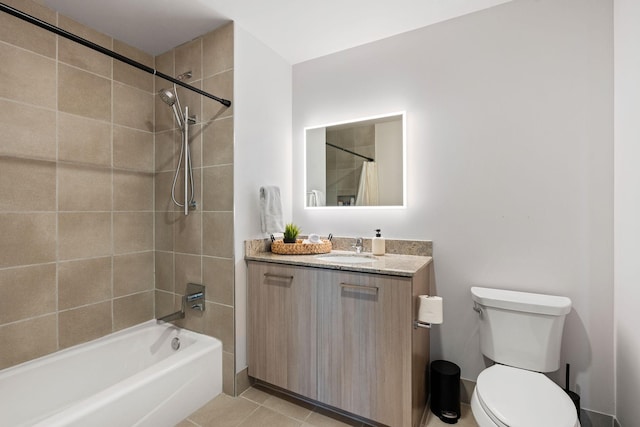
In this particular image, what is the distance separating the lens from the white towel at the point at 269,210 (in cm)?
202

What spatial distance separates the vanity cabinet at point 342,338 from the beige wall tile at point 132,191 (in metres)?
1.03

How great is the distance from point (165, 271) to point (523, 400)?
2272 mm

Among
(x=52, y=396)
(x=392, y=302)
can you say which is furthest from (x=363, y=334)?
(x=52, y=396)

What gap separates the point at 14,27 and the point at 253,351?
90.5 inches

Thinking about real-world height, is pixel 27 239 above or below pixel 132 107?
below

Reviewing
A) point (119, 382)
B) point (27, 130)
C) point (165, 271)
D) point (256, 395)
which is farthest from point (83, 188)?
point (256, 395)

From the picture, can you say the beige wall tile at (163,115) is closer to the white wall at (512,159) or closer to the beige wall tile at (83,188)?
the beige wall tile at (83,188)

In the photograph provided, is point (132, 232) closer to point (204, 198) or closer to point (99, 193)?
point (99, 193)

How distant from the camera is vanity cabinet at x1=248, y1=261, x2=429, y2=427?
1449 millimetres

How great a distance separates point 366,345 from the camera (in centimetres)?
153

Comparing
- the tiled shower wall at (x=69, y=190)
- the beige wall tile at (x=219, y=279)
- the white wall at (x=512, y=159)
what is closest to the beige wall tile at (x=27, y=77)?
the tiled shower wall at (x=69, y=190)

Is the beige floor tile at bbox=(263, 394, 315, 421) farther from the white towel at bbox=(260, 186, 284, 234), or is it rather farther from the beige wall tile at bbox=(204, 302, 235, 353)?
the white towel at bbox=(260, 186, 284, 234)

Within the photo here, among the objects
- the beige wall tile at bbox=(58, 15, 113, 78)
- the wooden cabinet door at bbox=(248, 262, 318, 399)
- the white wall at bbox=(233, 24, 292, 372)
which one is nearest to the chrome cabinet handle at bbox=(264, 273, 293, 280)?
the wooden cabinet door at bbox=(248, 262, 318, 399)

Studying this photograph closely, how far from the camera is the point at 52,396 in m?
1.63
